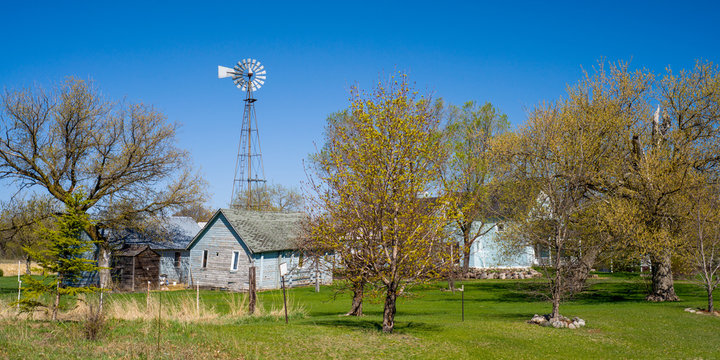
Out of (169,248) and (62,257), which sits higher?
(62,257)

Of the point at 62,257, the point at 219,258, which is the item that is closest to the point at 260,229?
the point at 219,258

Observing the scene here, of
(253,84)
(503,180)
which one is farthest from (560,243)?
(253,84)

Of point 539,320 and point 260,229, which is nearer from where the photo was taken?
point 539,320

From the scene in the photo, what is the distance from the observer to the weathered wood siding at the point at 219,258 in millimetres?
42344

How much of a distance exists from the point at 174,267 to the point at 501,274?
29554mm

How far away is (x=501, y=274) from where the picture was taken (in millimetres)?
51312

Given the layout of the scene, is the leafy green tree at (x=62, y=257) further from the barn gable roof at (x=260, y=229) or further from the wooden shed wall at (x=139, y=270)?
the wooden shed wall at (x=139, y=270)

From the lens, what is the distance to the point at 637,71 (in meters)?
31.5

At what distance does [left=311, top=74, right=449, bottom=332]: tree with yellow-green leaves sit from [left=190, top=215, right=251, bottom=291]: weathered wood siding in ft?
88.4


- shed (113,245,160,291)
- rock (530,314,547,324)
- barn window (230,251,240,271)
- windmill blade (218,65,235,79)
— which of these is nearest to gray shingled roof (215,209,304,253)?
barn window (230,251,240,271)

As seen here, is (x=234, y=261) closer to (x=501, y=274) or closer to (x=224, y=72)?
(x=224, y=72)

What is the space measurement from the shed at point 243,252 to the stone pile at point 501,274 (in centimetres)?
1499

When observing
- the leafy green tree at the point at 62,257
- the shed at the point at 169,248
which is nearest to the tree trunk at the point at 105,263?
the shed at the point at 169,248

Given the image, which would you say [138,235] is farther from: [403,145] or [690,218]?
[690,218]
